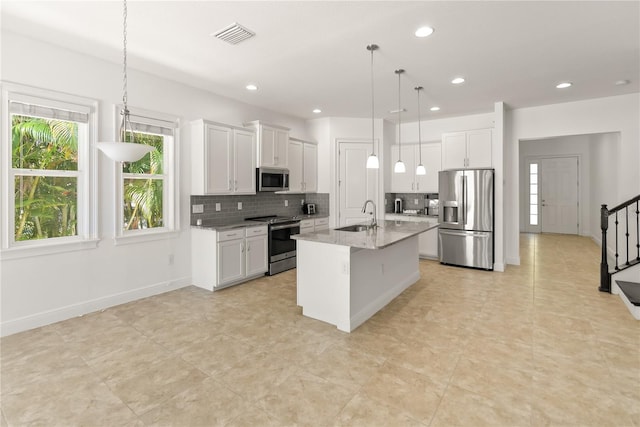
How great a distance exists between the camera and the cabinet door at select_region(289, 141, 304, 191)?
6.08m

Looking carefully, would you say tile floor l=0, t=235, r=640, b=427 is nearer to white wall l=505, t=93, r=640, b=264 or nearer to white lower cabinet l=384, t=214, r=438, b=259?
white wall l=505, t=93, r=640, b=264

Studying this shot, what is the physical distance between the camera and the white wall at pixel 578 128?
16.2 ft

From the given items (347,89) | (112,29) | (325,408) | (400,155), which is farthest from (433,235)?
(112,29)

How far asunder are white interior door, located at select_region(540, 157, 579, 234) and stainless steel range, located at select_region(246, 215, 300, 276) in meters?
7.98

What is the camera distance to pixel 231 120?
524 cm

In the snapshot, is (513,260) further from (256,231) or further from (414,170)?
(256,231)

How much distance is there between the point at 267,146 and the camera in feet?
17.7

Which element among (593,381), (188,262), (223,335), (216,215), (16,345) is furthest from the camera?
(216,215)

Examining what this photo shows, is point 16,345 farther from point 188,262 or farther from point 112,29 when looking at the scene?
point 112,29

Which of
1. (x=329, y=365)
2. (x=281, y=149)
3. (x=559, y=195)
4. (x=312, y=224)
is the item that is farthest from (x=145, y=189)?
(x=559, y=195)

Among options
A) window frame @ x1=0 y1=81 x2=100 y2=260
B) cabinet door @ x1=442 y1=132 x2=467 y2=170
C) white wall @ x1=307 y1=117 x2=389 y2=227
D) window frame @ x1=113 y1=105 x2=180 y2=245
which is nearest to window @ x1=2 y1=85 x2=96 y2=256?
window frame @ x1=0 y1=81 x2=100 y2=260

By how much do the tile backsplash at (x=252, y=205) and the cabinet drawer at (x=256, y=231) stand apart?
0.48 metres

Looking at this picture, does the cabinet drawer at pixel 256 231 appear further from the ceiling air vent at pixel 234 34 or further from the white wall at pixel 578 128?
the white wall at pixel 578 128

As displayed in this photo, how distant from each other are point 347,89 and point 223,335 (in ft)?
11.9
